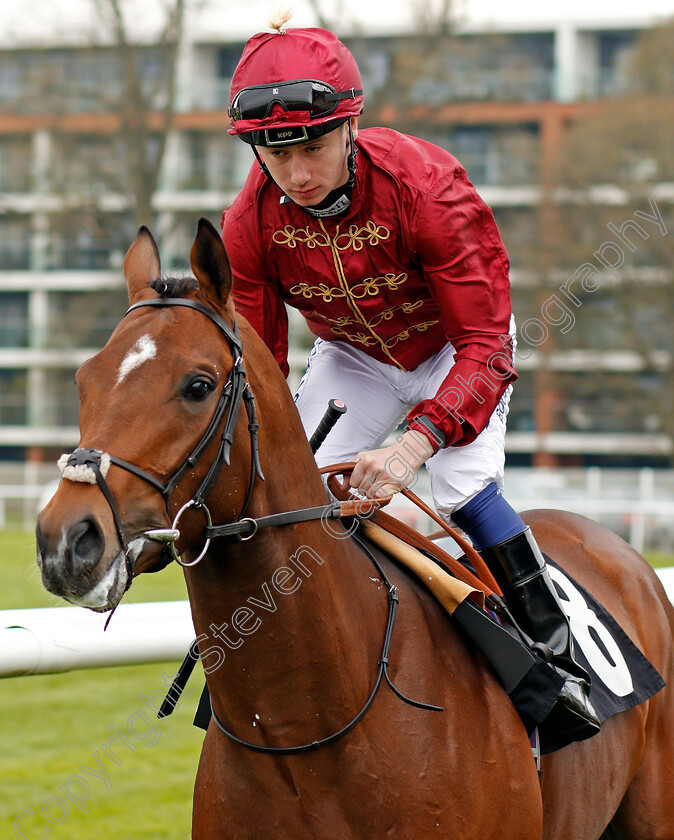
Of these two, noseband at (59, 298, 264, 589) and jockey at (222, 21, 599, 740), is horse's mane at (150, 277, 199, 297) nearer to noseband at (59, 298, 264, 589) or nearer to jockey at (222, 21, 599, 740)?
noseband at (59, 298, 264, 589)

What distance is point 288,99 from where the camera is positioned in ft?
8.45

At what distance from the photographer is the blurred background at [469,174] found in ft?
59.2

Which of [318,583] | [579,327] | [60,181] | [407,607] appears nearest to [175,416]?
[318,583]

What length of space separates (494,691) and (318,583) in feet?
2.00

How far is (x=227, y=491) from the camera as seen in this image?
2.21 m

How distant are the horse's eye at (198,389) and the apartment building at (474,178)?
6888 mm

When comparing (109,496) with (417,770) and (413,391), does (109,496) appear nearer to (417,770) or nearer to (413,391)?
(417,770)

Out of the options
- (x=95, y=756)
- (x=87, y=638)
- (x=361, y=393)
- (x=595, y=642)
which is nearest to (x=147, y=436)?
(x=361, y=393)

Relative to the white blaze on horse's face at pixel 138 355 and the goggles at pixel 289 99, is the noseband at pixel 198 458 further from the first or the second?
the goggles at pixel 289 99

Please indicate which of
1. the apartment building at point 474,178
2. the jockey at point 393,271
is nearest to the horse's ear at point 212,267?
the jockey at point 393,271

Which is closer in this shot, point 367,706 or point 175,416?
point 175,416

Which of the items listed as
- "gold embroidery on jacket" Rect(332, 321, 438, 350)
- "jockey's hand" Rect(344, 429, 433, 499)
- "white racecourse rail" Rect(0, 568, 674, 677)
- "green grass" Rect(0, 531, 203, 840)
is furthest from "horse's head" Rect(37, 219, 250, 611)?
"white racecourse rail" Rect(0, 568, 674, 677)

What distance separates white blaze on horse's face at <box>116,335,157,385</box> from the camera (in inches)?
82.4

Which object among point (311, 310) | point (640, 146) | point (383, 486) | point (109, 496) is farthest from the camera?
point (640, 146)
